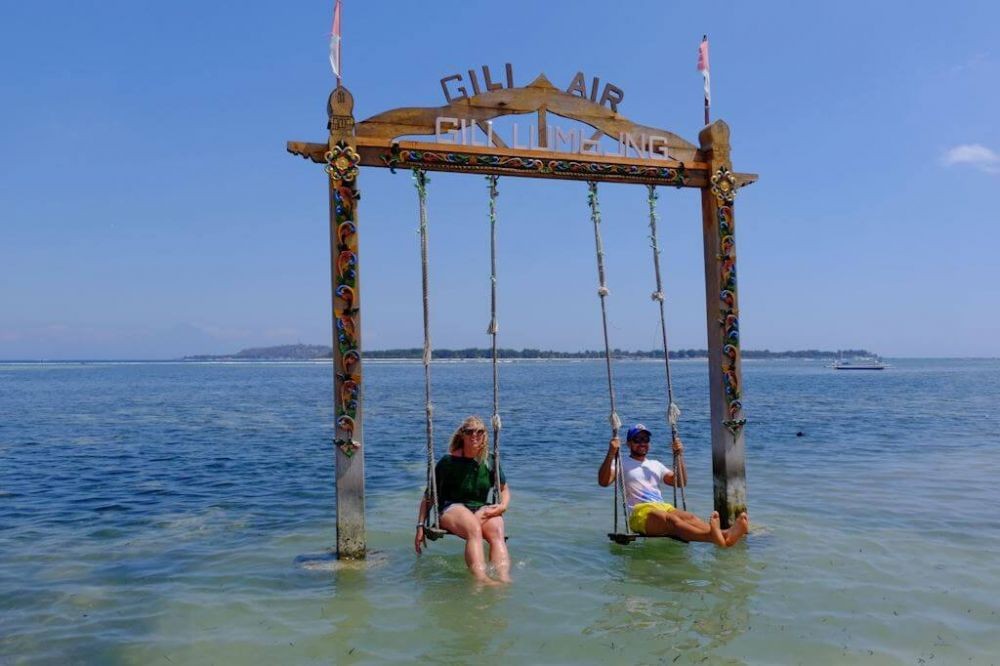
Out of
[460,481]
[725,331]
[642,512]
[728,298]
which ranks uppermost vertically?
[728,298]

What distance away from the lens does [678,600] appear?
580 cm

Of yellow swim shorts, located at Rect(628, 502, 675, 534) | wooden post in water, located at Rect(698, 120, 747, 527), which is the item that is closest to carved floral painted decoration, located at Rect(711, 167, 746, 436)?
wooden post in water, located at Rect(698, 120, 747, 527)

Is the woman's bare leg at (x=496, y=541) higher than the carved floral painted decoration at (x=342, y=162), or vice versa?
the carved floral painted decoration at (x=342, y=162)

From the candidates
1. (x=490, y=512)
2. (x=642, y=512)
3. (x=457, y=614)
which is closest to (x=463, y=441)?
(x=490, y=512)

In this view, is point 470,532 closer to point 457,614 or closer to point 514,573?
point 514,573

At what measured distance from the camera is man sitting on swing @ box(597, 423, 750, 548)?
662 centimetres

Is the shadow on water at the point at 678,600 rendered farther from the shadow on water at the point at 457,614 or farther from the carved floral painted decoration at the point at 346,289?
the carved floral painted decoration at the point at 346,289

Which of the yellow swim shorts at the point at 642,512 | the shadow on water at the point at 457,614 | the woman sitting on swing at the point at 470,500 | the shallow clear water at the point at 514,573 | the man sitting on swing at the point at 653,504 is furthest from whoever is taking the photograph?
the yellow swim shorts at the point at 642,512

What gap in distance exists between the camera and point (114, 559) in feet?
24.1

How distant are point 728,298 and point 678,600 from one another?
3.13 meters

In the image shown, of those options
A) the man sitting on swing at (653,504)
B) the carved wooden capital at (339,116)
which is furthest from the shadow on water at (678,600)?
the carved wooden capital at (339,116)

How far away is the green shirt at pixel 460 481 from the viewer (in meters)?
6.74

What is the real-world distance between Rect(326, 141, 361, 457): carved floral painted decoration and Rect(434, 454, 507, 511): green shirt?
32.4 inches

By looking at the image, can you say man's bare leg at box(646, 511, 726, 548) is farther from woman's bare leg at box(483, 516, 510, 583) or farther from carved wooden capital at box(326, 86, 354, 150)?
carved wooden capital at box(326, 86, 354, 150)
